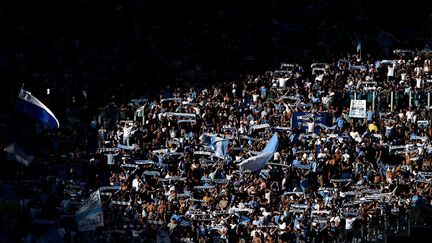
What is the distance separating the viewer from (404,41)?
8150 cm

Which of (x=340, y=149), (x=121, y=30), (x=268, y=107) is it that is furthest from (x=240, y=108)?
(x=121, y=30)

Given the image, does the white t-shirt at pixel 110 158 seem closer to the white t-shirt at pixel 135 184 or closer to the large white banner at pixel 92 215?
the white t-shirt at pixel 135 184

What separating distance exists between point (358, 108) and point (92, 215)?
15.6 meters

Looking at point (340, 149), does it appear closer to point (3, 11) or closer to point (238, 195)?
point (238, 195)

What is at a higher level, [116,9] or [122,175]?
[116,9]

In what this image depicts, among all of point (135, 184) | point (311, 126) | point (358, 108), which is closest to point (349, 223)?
point (135, 184)

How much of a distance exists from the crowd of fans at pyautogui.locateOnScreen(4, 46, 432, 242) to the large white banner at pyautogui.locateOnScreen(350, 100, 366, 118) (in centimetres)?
20

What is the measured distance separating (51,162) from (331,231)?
12343mm

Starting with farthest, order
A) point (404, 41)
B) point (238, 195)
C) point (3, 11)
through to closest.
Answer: point (3, 11) → point (404, 41) → point (238, 195)

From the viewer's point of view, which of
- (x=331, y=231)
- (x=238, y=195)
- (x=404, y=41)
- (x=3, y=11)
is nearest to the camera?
(x=331, y=231)

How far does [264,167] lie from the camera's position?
70312 mm

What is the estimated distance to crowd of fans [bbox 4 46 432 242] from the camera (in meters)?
64.6

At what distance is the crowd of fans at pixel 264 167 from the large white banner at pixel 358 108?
202mm

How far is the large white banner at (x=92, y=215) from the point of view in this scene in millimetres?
62500
